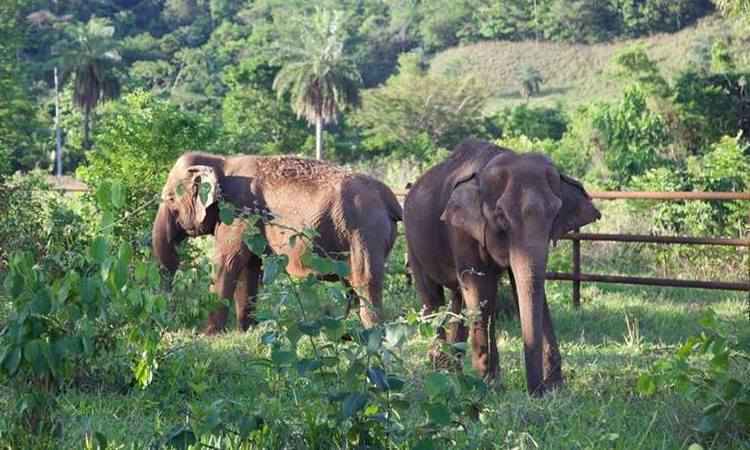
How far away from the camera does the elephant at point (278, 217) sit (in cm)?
842

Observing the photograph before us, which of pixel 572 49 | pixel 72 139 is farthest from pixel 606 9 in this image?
pixel 72 139

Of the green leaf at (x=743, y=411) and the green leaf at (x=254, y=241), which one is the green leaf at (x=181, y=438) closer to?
the green leaf at (x=254, y=241)

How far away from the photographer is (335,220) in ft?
28.1

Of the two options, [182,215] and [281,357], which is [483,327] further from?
[182,215]

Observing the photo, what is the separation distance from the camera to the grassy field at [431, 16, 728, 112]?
324ft

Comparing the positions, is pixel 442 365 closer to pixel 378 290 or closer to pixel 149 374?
pixel 378 290

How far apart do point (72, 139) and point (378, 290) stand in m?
67.4

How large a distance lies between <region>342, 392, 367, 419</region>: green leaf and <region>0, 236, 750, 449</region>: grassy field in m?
0.38

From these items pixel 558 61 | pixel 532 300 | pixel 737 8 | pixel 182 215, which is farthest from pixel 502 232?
pixel 558 61

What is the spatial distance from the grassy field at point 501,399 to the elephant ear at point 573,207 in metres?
0.91

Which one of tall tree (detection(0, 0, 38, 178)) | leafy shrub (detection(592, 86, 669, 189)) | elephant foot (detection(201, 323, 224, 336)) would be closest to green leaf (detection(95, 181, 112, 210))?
elephant foot (detection(201, 323, 224, 336))

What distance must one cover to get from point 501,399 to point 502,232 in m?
0.89

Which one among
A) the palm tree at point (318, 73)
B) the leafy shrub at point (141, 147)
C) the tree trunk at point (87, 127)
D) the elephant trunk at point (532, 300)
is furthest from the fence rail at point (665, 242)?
the tree trunk at point (87, 127)

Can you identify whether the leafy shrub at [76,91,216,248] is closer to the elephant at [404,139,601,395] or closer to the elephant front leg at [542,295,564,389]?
the elephant at [404,139,601,395]
